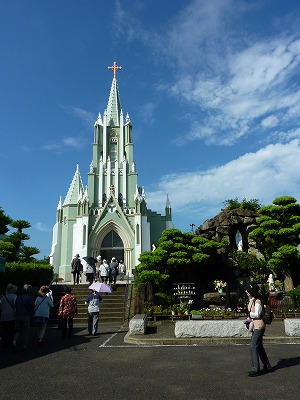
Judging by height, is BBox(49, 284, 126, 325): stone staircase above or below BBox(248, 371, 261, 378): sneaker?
above

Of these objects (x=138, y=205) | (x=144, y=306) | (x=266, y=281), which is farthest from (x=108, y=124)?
(x=144, y=306)

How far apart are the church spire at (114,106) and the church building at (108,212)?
4.7 inches

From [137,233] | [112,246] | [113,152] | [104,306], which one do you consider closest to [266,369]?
[104,306]

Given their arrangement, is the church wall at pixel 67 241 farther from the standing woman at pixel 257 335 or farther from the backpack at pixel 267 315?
the backpack at pixel 267 315

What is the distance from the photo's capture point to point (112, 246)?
31.3m

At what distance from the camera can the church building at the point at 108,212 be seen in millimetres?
30750

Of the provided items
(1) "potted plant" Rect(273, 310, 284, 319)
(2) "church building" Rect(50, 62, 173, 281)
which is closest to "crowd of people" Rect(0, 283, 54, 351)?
(1) "potted plant" Rect(273, 310, 284, 319)

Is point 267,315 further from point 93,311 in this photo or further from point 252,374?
point 93,311

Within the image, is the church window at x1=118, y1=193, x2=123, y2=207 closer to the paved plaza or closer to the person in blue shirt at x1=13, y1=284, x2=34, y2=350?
the paved plaza

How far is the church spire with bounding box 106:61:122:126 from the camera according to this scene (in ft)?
122

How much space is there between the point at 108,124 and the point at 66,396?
113ft

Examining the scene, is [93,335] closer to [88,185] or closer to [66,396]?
[66,396]

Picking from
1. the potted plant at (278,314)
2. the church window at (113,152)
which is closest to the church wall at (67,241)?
the church window at (113,152)

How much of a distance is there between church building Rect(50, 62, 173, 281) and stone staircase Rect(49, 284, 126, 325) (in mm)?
13120
